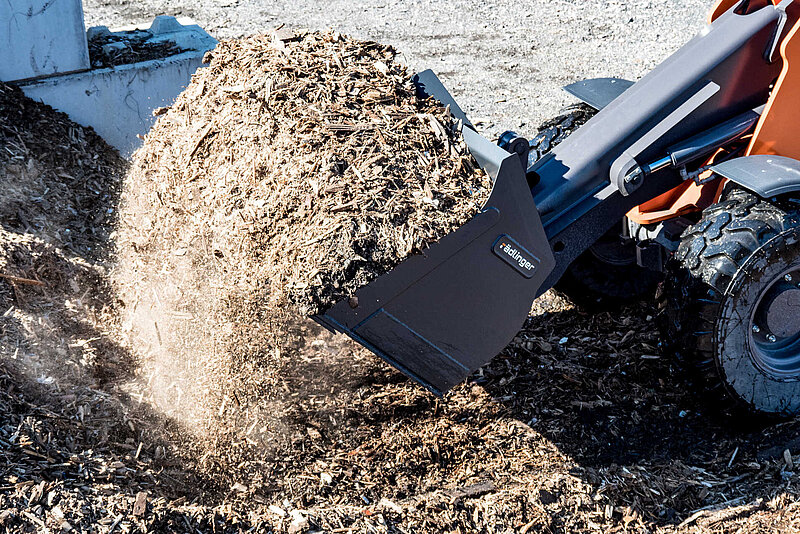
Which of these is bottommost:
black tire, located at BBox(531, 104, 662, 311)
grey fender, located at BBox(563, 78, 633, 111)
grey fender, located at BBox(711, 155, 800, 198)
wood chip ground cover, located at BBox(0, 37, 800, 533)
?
wood chip ground cover, located at BBox(0, 37, 800, 533)

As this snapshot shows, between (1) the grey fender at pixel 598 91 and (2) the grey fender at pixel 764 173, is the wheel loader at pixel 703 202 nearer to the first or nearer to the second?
(2) the grey fender at pixel 764 173

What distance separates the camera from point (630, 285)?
4.77 m

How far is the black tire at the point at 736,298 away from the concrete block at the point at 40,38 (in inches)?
181

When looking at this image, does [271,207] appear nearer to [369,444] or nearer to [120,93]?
[369,444]

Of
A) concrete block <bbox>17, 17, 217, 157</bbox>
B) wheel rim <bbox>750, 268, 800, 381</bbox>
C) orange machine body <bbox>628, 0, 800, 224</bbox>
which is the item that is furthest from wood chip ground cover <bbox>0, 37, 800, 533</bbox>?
concrete block <bbox>17, 17, 217, 157</bbox>

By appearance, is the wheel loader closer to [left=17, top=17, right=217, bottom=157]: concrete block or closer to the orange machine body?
the orange machine body

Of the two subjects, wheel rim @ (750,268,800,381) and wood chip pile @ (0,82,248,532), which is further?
wheel rim @ (750,268,800,381)

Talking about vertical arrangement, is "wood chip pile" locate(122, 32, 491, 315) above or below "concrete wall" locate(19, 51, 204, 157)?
above

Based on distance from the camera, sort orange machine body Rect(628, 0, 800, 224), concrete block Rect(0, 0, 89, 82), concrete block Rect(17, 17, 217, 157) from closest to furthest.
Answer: orange machine body Rect(628, 0, 800, 224)
concrete block Rect(0, 0, 89, 82)
concrete block Rect(17, 17, 217, 157)

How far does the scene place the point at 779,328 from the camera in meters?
3.73

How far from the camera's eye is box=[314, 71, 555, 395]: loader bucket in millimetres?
2914

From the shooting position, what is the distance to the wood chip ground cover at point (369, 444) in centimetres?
324

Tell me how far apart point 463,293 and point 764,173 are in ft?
5.06

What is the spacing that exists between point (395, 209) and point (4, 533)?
6.16 feet
